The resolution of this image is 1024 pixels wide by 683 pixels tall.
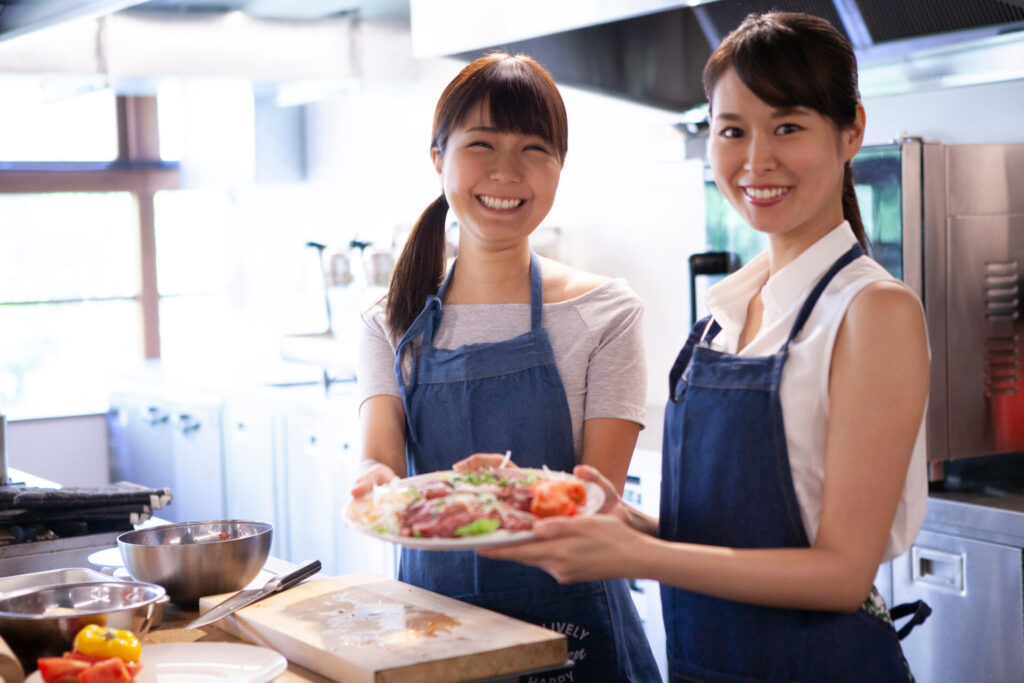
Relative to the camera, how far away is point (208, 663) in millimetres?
1354

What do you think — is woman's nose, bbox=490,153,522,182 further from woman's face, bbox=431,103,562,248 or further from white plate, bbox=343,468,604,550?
white plate, bbox=343,468,604,550

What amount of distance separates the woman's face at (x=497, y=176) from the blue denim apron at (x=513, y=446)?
0.13 m

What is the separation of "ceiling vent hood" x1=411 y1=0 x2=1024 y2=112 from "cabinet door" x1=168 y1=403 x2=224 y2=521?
2.57 m

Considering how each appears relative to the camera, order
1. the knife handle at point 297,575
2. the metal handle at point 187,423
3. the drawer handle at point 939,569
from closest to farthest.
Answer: the knife handle at point 297,575
the drawer handle at point 939,569
the metal handle at point 187,423

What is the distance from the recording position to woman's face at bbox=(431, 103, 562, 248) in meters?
1.75

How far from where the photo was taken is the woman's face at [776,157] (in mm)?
1303

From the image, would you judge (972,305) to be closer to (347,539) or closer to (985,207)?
(985,207)

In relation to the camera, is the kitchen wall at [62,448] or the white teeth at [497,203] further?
the kitchen wall at [62,448]

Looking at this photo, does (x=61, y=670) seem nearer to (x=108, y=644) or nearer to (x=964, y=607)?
(x=108, y=644)

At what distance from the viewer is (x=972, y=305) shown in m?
2.54

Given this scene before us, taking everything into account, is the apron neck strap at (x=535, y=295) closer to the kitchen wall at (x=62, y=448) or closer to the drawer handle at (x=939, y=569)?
the drawer handle at (x=939, y=569)

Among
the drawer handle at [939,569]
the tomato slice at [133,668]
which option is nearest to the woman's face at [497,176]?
the tomato slice at [133,668]

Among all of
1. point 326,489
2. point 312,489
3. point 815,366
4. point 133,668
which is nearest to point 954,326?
point 815,366

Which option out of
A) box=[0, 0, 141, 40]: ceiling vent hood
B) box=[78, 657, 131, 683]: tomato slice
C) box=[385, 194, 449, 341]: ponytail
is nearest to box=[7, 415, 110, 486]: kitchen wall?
box=[0, 0, 141, 40]: ceiling vent hood
